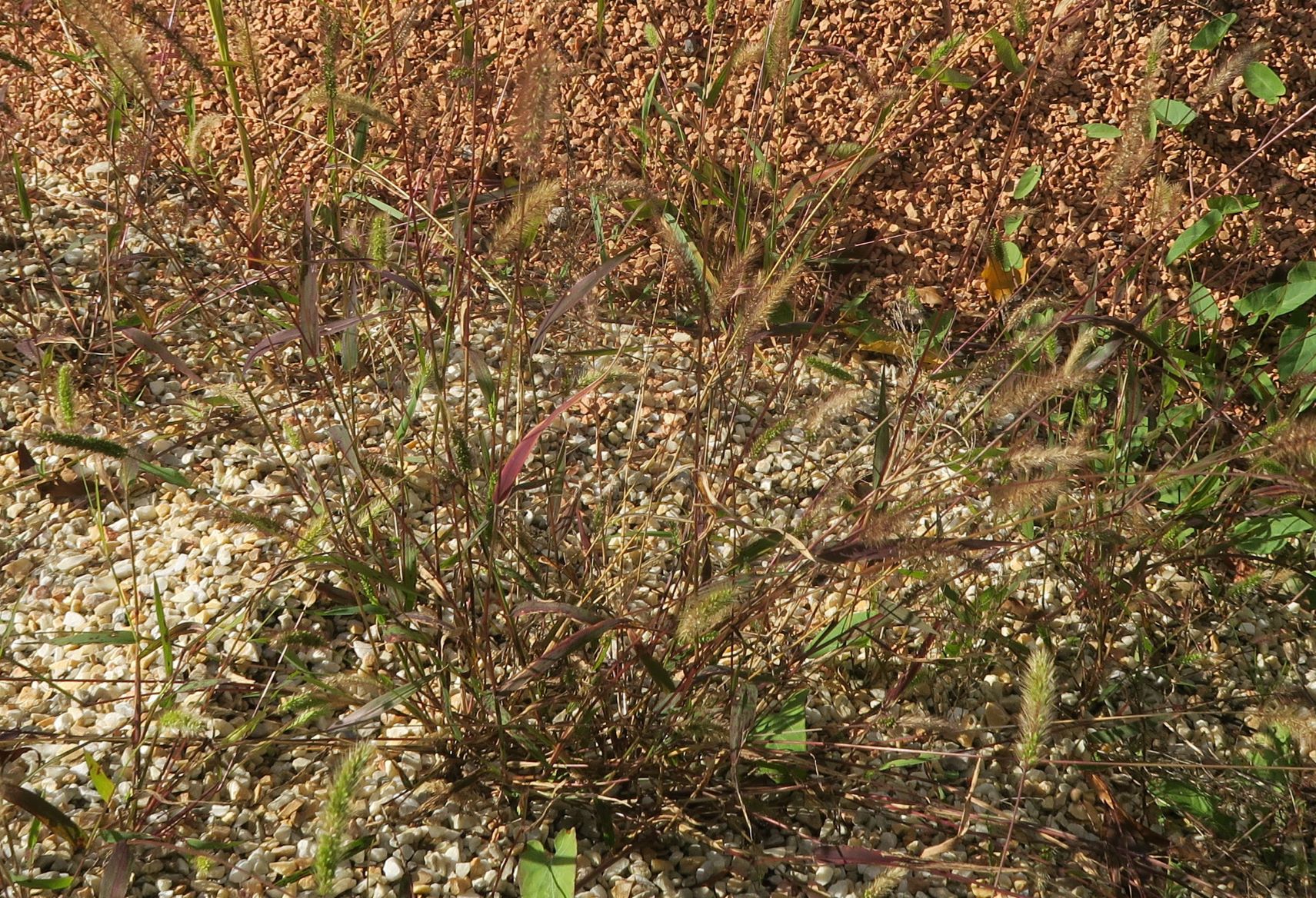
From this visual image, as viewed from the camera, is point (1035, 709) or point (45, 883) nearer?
point (1035, 709)

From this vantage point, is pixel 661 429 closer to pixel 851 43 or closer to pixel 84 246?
pixel 851 43

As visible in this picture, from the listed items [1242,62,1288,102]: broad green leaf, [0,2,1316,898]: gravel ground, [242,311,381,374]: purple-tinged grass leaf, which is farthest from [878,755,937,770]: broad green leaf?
[1242,62,1288,102]: broad green leaf

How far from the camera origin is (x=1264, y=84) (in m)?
2.01

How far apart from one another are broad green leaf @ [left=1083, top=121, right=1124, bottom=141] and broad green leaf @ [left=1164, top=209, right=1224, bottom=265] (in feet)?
0.68

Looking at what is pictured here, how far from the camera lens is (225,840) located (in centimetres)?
138

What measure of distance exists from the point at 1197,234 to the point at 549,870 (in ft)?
4.93

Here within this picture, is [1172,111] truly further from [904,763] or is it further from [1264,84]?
[904,763]

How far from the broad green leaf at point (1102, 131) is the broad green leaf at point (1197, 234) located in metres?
0.21

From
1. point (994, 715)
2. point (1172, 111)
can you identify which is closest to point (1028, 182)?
point (1172, 111)

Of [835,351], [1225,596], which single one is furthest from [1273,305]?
[835,351]

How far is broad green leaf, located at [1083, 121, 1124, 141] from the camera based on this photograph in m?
2.10

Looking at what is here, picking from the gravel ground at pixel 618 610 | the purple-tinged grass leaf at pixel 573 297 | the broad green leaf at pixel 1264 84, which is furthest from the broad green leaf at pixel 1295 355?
the purple-tinged grass leaf at pixel 573 297

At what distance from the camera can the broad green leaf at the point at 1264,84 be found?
78.8 inches

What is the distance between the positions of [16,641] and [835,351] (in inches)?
54.4
